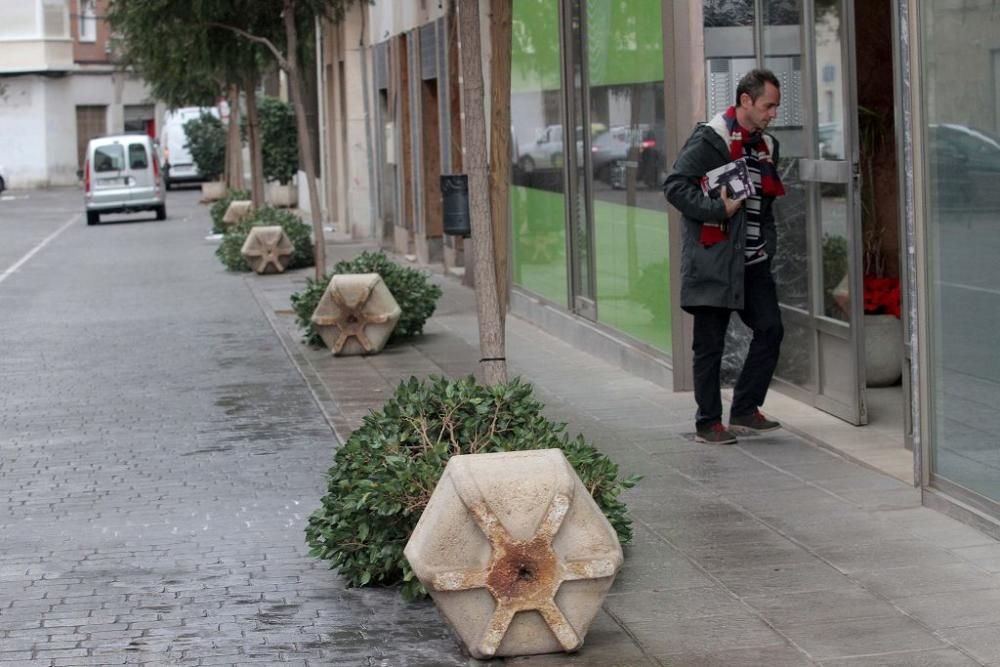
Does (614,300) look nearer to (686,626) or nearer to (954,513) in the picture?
(954,513)

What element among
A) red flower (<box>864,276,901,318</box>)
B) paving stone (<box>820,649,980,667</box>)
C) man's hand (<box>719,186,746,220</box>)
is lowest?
paving stone (<box>820,649,980,667</box>)

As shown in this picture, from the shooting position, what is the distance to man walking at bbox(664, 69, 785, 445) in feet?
28.0

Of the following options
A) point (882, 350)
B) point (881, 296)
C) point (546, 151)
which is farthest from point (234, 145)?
point (882, 350)

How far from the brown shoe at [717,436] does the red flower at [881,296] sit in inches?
75.5

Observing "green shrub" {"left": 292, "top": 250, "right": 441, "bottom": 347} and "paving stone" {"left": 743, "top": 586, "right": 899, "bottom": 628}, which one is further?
"green shrub" {"left": 292, "top": 250, "right": 441, "bottom": 347}

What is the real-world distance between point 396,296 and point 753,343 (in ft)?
19.6

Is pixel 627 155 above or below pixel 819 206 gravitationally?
above

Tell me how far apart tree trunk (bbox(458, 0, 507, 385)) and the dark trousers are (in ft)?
5.31

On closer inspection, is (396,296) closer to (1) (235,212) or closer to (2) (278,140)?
(1) (235,212)

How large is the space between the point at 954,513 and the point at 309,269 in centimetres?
1681

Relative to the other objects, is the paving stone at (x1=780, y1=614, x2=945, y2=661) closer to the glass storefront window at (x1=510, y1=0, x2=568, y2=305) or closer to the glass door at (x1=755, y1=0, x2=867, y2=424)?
the glass door at (x1=755, y1=0, x2=867, y2=424)

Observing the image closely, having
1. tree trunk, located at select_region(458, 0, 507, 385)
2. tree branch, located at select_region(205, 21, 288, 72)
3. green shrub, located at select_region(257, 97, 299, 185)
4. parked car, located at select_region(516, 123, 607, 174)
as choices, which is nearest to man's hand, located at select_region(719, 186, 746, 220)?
tree trunk, located at select_region(458, 0, 507, 385)

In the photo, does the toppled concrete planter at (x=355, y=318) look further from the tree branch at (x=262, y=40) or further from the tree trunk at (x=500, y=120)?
the tree trunk at (x=500, y=120)

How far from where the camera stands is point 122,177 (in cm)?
3894
